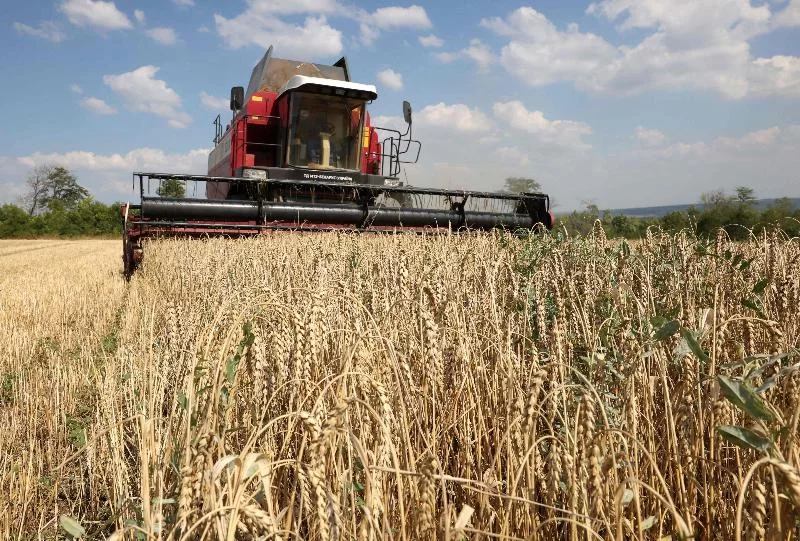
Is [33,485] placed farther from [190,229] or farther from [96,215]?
[96,215]

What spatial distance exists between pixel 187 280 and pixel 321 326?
3.36 m

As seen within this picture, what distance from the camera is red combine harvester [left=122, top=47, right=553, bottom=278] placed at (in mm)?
7891

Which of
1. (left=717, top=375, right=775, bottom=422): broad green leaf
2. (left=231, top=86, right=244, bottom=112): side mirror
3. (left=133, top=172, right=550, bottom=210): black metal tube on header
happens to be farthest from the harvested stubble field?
(left=231, top=86, right=244, bottom=112): side mirror

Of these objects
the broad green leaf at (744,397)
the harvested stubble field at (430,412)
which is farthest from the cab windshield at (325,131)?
the broad green leaf at (744,397)

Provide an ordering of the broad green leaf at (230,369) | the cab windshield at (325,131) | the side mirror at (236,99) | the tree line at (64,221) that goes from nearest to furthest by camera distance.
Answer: the broad green leaf at (230,369)
the cab windshield at (325,131)
the side mirror at (236,99)
the tree line at (64,221)

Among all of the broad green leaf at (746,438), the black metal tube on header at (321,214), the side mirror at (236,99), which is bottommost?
the broad green leaf at (746,438)

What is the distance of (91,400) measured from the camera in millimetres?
3119

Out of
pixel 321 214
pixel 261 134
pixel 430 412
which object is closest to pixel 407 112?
pixel 321 214

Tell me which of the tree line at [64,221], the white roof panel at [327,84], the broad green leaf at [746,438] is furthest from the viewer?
the tree line at [64,221]

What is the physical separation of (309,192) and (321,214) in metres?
0.99

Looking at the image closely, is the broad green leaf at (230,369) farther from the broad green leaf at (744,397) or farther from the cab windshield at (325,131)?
the cab windshield at (325,131)

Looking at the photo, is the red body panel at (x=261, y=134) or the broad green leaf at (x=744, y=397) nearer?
the broad green leaf at (x=744, y=397)

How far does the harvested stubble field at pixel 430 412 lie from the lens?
962 millimetres

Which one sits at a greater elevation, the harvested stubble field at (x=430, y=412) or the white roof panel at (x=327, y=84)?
the white roof panel at (x=327, y=84)
